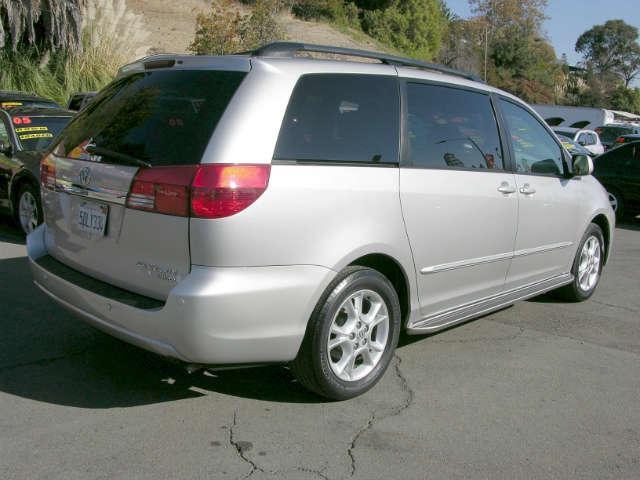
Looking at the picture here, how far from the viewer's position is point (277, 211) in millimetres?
3447

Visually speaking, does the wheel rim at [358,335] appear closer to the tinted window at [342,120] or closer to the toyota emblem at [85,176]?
the tinted window at [342,120]

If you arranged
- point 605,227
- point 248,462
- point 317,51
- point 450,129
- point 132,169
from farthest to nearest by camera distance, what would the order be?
1. point 605,227
2. point 450,129
3. point 317,51
4. point 132,169
5. point 248,462

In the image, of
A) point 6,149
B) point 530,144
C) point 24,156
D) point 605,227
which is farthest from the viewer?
point 6,149

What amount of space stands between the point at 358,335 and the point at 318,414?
0.48m

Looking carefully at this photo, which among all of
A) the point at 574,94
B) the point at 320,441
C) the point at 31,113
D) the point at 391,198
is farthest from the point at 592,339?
the point at 574,94

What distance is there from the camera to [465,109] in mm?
4797

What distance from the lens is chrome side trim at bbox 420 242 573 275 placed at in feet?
14.3

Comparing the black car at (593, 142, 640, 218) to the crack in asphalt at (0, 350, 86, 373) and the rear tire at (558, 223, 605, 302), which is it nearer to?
the rear tire at (558, 223, 605, 302)

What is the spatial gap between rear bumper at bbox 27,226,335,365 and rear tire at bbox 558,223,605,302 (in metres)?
3.37

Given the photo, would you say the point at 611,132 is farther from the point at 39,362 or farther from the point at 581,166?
the point at 39,362

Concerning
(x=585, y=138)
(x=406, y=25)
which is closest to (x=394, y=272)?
(x=585, y=138)

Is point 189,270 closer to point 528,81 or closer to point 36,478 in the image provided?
point 36,478

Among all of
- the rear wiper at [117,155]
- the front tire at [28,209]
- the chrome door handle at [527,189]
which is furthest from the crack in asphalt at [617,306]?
the front tire at [28,209]

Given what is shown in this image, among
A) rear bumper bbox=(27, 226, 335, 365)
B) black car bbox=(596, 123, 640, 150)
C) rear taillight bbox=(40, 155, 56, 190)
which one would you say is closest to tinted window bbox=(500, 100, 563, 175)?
rear bumper bbox=(27, 226, 335, 365)
